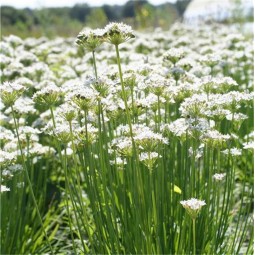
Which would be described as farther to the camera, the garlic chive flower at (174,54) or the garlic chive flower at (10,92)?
the garlic chive flower at (174,54)

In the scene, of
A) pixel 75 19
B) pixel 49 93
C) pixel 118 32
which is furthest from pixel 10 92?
pixel 75 19

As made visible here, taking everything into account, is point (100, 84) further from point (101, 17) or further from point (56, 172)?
point (101, 17)

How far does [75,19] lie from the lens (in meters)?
36.8

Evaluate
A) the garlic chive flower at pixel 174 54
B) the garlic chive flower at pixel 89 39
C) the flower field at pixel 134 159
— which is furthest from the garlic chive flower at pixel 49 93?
the garlic chive flower at pixel 174 54

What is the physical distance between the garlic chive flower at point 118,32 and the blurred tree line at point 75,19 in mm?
1496

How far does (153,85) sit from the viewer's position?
2398 mm

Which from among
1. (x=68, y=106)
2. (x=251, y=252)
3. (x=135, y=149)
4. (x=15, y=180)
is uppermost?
(x=68, y=106)

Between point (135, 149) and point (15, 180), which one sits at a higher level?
point (135, 149)

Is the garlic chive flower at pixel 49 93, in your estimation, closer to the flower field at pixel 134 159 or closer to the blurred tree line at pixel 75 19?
the flower field at pixel 134 159

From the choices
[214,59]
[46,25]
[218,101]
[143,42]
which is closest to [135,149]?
[218,101]

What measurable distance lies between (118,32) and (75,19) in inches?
1404

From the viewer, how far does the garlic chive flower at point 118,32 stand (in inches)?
82.0

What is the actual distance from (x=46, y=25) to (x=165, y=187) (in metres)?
14.8

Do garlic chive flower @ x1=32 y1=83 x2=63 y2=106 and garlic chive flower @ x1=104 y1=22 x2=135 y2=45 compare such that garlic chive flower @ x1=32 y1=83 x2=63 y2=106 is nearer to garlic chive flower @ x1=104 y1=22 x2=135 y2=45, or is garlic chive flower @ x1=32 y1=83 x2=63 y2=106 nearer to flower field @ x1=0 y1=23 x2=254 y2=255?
flower field @ x1=0 y1=23 x2=254 y2=255
